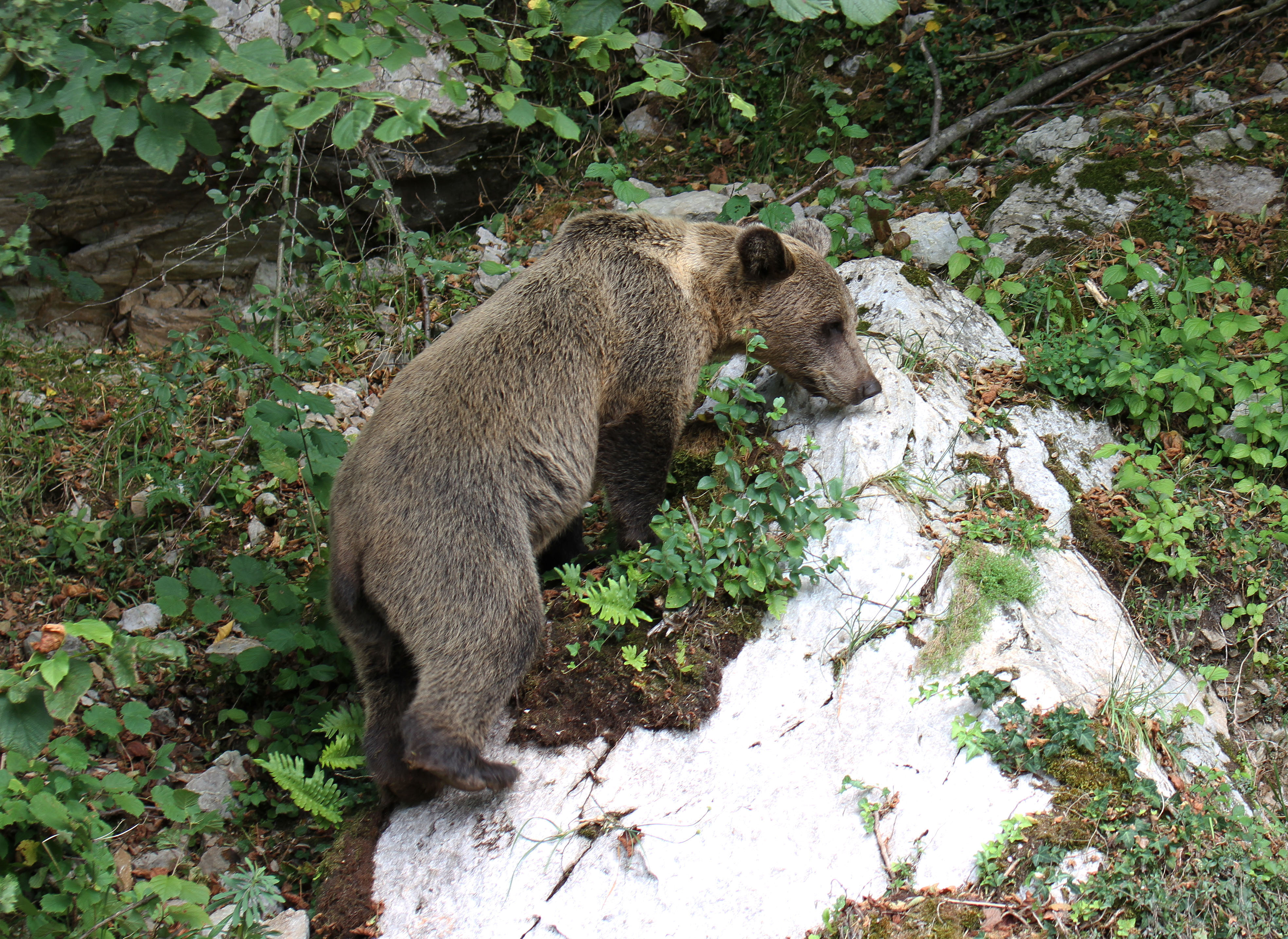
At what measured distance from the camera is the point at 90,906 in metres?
3.45

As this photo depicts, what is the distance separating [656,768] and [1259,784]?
2.87m

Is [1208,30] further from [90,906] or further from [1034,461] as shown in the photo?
[90,906]

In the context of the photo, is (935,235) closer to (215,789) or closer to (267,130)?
(267,130)

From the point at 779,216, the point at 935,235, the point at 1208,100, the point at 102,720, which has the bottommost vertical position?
the point at 102,720

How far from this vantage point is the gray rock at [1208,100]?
24.2 feet

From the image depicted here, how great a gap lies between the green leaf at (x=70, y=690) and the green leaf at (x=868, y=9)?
3.47 m

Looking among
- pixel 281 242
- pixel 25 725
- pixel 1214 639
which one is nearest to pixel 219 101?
pixel 25 725

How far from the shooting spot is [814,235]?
5.98m

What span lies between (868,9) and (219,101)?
7.18 ft

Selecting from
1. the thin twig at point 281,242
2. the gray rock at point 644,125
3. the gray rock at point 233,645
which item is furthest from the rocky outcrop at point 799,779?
the gray rock at point 644,125

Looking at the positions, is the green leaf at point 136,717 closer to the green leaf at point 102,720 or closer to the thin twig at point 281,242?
the green leaf at point 102,720

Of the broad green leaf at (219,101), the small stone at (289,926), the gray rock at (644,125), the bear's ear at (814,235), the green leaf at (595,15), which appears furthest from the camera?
the gray rock at (644,125)

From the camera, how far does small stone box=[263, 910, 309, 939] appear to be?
371 centimetres

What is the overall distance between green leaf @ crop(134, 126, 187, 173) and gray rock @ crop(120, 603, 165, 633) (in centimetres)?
380
